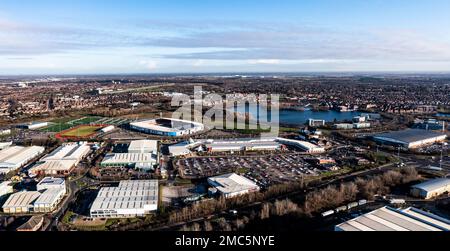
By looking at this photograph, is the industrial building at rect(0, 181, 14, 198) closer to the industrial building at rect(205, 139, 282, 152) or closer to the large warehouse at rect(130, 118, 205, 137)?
the industrial building at rect(205, 139, 282, 152)

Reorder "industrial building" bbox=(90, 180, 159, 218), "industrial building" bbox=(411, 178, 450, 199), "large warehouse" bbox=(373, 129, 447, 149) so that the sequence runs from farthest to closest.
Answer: "large warehouse" bbox=(373, 129, 447, 149) → "industrial building" bbox=(411, 178, 450, 199) → "industrial building" bbox=(90, 180, 159, 218)

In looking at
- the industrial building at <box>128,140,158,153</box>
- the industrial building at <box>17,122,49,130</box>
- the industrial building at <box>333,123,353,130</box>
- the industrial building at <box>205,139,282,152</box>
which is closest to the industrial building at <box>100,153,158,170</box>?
the industrial building at <box>128,140,158,153</box>

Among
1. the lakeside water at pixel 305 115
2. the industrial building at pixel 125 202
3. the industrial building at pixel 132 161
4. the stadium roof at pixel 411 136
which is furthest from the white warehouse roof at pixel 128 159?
the lakeside water at pixel 305 115

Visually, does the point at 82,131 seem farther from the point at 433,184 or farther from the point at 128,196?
the point at 433,184

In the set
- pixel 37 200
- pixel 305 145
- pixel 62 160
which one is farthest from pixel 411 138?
pixel 37 200
